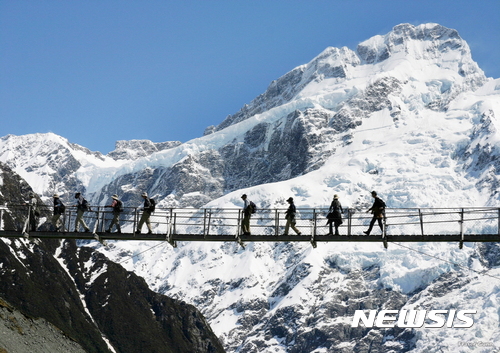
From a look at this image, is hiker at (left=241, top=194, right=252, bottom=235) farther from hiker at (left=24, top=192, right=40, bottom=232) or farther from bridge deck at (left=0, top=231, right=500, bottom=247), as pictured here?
hiker at (left=24, top=192, right=40, bottom=232)

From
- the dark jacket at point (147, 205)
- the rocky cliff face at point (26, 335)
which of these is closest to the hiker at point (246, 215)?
the dark jacket at point (147, 205)

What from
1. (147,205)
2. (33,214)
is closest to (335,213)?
(147,205)

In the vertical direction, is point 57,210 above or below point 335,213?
above

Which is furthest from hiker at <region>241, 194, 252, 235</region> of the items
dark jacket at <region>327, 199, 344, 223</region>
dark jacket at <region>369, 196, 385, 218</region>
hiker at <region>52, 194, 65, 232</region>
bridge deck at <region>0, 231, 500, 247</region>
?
hiker at <region>52, 194, 65, 232</region>

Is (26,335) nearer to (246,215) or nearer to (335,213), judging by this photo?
(246,215)

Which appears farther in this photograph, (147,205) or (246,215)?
(147,205)

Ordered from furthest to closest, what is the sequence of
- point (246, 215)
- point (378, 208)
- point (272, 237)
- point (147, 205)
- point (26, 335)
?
point (26, 335)
point (147, 205)
point (246, 215)
point (272, 237)
point (378, 208)

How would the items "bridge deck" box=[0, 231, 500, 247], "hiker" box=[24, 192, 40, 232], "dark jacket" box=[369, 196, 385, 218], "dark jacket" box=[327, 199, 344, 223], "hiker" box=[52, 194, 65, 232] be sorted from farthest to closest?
"hiker" box=[52, 194, 65, 232]
"hiker" box=[24, 192, 40, 232]
"dark jacket" box=[327, 199, 344, 223]
"dark jacket" box=[369, 196, 385, 218]
"bridge deck" box=[0, 231, 500, 247]

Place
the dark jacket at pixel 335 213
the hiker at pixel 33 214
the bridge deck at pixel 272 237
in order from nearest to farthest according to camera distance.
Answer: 1. the bridge deck at pixel 272 237
2. the dark jacket at pixel 335 213
3. the hiker at pixel 33 214

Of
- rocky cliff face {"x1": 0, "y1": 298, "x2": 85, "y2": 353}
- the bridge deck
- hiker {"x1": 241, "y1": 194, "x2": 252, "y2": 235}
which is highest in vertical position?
hiker {"x1": 241, "y1": 194, "x2": 252, "y2": 235}

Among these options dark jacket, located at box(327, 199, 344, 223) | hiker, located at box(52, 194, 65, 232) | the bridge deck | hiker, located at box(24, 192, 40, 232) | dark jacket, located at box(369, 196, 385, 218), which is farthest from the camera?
hiker, located at box(52, 194, 65, 232)

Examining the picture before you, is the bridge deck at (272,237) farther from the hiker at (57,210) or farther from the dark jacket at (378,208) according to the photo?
the hiker at (57,210)

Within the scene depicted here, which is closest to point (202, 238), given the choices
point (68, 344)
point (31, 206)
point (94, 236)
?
point (94, 236)

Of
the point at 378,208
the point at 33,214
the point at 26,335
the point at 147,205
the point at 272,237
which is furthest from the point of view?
the point at 26,335
